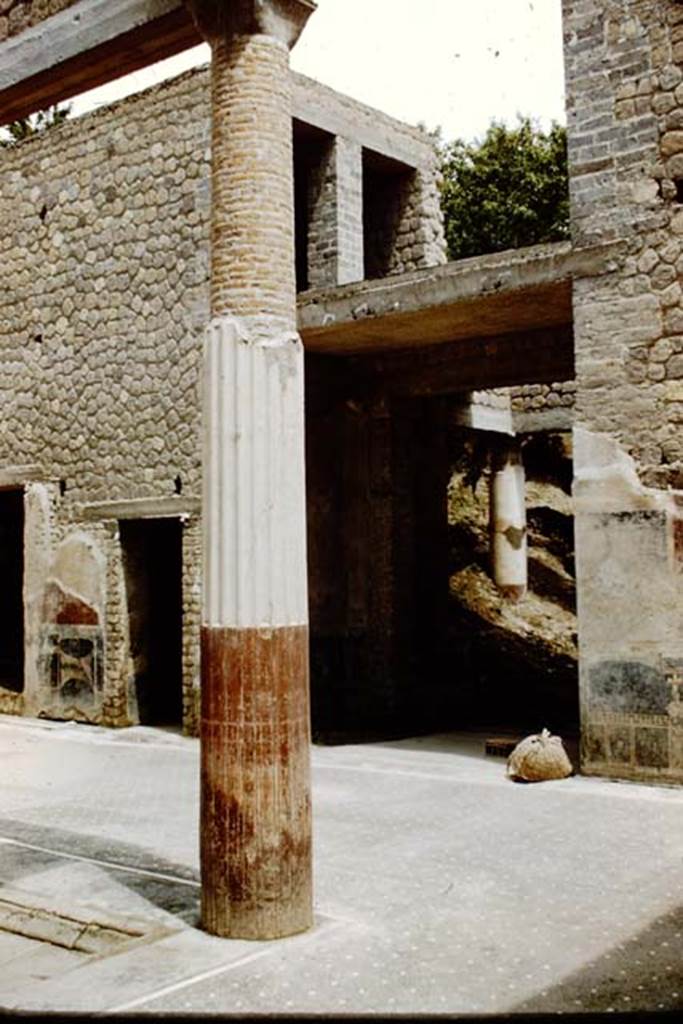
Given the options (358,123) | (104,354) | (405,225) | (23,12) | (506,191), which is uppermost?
(506,191)

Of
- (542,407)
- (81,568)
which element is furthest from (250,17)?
(542,407)

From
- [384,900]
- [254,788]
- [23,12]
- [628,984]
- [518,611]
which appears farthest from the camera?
[518,611]

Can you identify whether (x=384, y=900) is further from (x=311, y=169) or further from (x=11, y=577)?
(x=11, y=577)

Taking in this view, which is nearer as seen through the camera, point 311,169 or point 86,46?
point 86,46

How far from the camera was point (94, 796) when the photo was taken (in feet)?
26.5

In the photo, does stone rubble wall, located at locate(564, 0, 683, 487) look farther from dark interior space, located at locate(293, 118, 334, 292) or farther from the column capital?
the column capital

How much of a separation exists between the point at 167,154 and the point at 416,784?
6.99 meters

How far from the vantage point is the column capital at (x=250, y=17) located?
495cm

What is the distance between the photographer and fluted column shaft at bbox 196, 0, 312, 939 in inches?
183

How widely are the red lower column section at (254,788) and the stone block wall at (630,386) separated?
3.96 metres

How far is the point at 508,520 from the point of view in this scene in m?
16.1

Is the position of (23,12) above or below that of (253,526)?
above

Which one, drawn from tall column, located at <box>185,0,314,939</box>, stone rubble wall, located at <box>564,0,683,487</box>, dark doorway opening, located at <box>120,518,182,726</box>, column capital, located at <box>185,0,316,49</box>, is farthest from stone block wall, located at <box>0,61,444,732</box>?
tall column, located at <box>185,0,314,939</box>

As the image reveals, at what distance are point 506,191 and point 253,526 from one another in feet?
62.8
